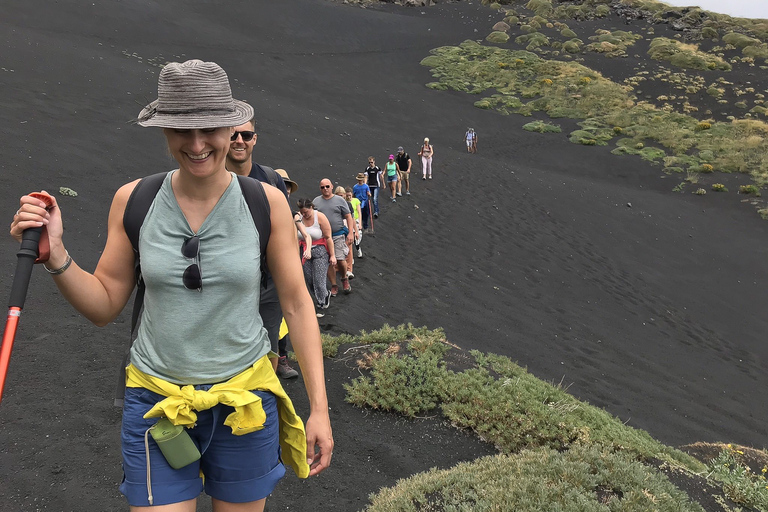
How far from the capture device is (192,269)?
191cm

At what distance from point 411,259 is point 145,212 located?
1108cm

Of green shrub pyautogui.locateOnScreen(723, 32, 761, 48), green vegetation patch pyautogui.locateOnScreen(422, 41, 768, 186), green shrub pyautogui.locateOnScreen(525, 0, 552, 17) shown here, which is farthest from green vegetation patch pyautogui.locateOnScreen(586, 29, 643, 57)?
green shrub pyautogui.locateOnScreen(525, 0, 552, 17)

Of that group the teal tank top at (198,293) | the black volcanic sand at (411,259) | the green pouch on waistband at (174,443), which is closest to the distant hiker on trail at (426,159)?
the black volcanic sand at (411,259)

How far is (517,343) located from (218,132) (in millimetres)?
8522

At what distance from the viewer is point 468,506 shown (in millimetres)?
3389

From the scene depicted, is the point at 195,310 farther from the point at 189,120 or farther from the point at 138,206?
the point at 189,120

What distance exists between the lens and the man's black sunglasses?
1909 mm

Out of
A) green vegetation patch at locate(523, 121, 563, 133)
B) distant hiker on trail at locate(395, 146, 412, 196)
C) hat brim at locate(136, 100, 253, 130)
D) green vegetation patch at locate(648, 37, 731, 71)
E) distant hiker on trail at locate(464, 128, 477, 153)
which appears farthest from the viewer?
green vegetation patch at locate(648, 37, 731, 71)

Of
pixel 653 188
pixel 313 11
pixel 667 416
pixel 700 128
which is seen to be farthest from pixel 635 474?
pixel 313 11

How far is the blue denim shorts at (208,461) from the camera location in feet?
6.26

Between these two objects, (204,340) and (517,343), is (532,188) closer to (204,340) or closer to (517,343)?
(517,343)

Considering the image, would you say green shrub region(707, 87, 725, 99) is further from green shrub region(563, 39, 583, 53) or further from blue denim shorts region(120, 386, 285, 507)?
blue denim shorts region(120, 386, 285, 507)

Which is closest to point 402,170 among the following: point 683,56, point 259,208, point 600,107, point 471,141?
point 471,141

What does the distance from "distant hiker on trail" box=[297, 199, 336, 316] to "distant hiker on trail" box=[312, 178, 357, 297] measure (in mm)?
574
